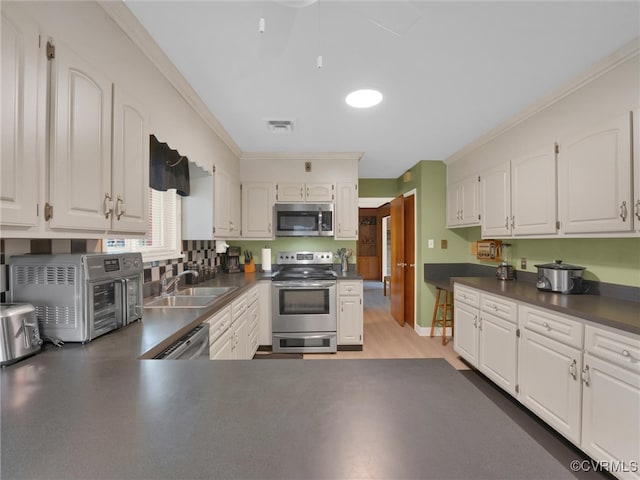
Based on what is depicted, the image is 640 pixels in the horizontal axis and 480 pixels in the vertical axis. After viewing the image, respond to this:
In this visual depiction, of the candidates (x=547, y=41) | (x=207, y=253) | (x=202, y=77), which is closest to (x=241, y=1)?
(x=202, y=77)

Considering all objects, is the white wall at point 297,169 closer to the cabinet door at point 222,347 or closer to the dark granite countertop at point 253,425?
the cabinet door at point 222,347

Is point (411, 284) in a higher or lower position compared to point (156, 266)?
lower

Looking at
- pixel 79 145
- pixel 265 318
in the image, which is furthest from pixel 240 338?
pixel 79 145

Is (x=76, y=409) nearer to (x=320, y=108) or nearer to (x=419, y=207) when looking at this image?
(x=320, y=108)

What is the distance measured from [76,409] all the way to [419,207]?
3.91 metres

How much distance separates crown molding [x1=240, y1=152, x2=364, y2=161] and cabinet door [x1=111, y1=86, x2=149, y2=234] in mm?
2125

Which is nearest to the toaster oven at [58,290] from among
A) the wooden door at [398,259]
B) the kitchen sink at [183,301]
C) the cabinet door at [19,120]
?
the cabinet door at [19,120]

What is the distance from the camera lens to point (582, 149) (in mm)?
1948

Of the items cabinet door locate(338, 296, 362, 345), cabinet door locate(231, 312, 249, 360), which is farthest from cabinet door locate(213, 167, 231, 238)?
cabinet door locate(338, 296, 362, 345)

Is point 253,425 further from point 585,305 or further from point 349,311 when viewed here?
point 349,311

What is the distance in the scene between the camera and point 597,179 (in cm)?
184

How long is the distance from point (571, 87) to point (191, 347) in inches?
117

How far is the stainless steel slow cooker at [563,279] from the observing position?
2148mm
